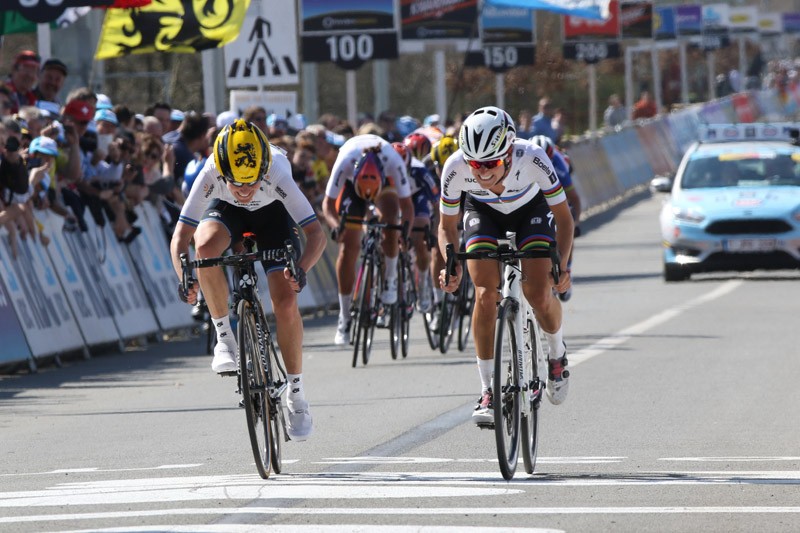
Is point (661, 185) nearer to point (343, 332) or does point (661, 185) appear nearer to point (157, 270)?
point (157, 270)

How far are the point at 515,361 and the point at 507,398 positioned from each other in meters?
0.20

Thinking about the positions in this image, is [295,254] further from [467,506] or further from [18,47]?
[18,47]

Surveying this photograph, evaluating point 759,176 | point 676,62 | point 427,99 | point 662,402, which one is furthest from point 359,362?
point 676,62

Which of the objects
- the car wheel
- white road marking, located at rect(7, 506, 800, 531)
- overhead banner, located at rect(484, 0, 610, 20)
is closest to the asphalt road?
white road marking, located at rect(7, 506, 800, 531)

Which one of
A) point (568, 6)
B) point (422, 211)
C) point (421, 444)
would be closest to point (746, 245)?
point (422, 211)

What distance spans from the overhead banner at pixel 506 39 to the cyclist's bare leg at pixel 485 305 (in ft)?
94.8

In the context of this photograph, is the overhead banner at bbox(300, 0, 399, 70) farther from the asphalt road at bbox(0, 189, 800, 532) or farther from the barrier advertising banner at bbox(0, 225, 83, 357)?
the barrier advertising banner at bbox(0, 225, 83, 357)

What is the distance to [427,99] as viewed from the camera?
5309 centimetres

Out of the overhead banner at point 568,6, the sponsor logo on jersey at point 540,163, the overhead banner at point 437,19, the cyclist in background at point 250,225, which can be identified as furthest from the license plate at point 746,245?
the cyclist in background at point 250,225

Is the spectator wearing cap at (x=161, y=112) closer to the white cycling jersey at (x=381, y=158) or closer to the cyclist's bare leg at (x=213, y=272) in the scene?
the white cycling jersey at (x=381, y=158)

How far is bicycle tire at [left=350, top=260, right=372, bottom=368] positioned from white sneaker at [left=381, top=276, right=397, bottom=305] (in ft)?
0.65

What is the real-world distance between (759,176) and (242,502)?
1691cm

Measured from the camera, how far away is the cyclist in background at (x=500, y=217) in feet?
30.3

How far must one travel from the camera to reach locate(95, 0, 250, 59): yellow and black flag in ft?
65.1
